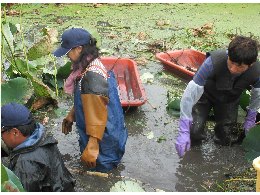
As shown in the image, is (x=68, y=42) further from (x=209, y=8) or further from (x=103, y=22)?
(x=209, y=8)

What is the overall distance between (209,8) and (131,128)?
4.99 metres

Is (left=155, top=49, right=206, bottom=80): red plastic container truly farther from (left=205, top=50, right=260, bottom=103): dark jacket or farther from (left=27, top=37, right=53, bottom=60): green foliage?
(left=27, top=37, right=53, bottom=60): green foliage

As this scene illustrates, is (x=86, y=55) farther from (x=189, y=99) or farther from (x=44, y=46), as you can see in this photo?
(x=44, y=46)

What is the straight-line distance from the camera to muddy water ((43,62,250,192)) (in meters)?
3.84

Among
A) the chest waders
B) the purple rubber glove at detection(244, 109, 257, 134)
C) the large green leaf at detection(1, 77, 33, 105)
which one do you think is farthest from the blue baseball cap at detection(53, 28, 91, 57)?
the purple rubber glove at detection(244, 109, 257, 134)

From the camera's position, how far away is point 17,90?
4.39 meters

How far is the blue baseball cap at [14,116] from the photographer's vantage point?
3.08m

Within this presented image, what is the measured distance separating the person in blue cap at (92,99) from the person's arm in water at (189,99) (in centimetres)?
54

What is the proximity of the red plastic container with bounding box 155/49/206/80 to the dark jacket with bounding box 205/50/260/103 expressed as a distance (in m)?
1.61

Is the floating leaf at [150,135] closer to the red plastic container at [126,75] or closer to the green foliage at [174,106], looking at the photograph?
the green foliage at [174,106]

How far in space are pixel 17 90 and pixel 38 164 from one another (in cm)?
147

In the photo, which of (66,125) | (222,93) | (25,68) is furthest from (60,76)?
(222,93)

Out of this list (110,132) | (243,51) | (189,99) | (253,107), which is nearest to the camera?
(243,51)

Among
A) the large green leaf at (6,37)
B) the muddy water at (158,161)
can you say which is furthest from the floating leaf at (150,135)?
the large green leaf at (6,37)
